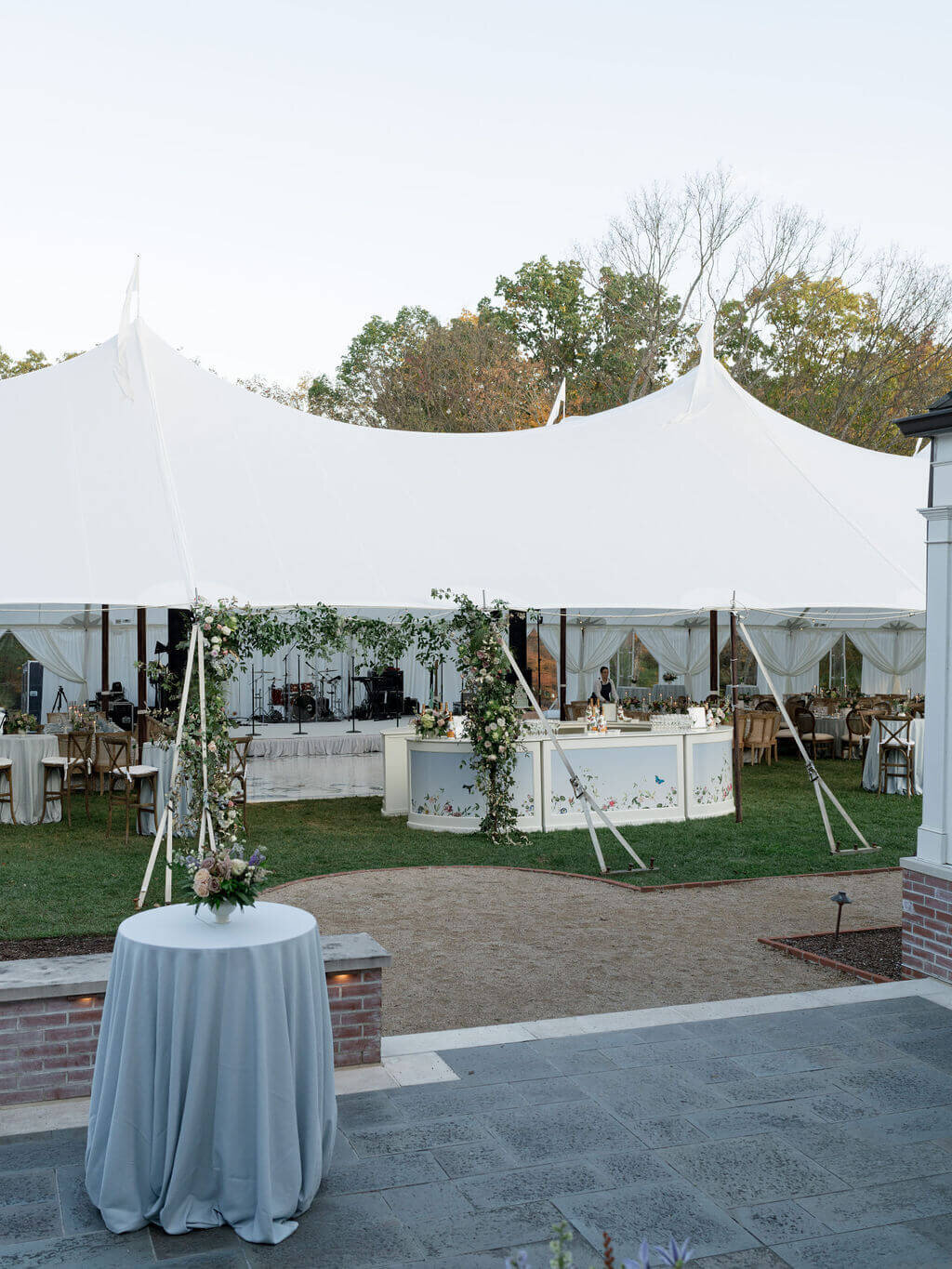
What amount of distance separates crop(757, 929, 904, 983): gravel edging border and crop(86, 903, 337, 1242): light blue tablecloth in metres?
3.65

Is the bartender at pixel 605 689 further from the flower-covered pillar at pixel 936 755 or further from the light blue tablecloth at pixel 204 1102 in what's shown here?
the light blue tablecloth at pixel 204 1102

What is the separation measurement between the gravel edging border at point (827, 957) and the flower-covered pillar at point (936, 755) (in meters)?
0.18

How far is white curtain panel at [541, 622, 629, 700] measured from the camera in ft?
75.6

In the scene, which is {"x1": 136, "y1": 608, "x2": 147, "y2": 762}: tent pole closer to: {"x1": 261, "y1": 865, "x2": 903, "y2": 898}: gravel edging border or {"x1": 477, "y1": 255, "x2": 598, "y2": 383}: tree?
{"x1": 261, "y1": 865, "x2": 903, "y2": 898}: gravel edging border

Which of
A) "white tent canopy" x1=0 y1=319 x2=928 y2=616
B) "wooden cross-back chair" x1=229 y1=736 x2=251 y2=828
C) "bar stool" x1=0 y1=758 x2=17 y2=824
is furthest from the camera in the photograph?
"bar stool" x1=0 y1=758 x2=17 y2=824

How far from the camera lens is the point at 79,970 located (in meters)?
4.15

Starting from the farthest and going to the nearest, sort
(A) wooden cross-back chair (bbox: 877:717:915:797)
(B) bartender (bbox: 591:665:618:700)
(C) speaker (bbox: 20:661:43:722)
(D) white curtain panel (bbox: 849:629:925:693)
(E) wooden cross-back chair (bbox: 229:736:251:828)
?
(D) white curtain panel (bbox: 849:629:925:693)
(C) speaker (bbox: 20:661:43:722)
(B) bartender (bbox: 591:665:618:700)
(A) wooden cross-back chair (bbox: 877:717:915:797)
(E) wooden cross-back chair (bbox: 229:736:251:828)

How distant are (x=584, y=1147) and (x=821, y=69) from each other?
1291 centimetres

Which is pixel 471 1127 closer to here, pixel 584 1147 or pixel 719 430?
pixel 584 1147

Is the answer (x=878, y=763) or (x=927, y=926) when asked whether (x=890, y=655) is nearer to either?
(x=878, y=763)

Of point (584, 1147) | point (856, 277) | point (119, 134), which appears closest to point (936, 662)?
point (584, 1147)

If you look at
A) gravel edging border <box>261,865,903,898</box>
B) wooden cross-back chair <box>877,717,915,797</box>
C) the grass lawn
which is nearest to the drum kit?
the grass lawn

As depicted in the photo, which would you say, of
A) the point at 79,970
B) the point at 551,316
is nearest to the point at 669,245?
the point at 551,316

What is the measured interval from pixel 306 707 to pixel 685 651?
7.92m
